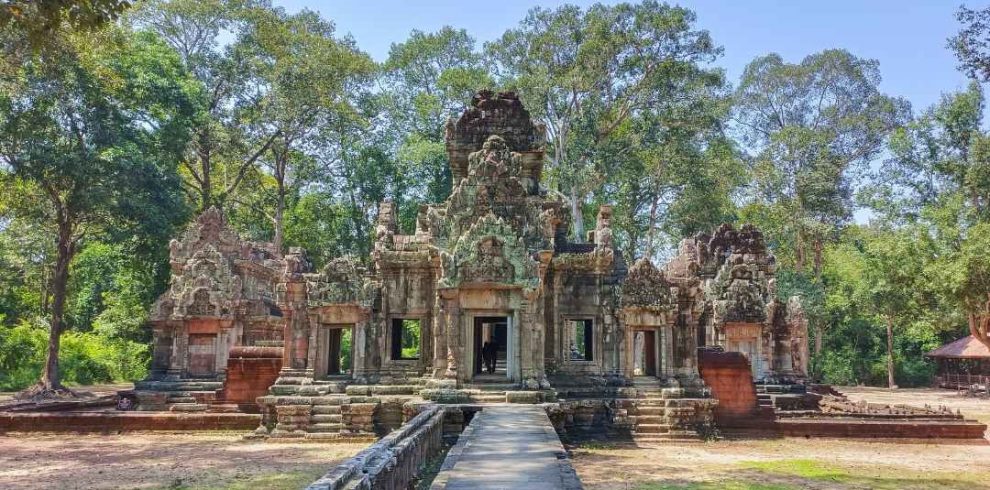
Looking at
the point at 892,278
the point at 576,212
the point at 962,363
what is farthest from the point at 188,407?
the point at 962,363

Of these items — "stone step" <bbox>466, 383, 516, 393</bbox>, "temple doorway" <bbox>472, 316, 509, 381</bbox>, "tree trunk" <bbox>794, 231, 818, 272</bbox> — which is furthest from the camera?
"tree trunk" <bbox>794, 231, 818, 272</bbox>

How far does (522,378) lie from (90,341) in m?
25.9

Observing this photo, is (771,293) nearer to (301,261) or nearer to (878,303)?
(878,303)

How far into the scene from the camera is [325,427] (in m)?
15.5

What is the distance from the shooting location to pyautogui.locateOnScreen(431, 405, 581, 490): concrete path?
23.7 feet

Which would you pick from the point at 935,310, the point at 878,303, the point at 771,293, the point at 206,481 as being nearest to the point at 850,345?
A: the point at 878,303

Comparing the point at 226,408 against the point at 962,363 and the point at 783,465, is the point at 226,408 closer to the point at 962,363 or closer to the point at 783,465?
the point at 783,465

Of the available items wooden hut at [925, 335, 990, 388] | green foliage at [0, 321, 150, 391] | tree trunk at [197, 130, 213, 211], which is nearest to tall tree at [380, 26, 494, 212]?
tree trunk at [197, 130, 213, 211]

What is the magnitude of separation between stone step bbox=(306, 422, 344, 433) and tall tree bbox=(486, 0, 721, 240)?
62.0 ft

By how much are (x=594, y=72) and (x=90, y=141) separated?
20241 millimetres

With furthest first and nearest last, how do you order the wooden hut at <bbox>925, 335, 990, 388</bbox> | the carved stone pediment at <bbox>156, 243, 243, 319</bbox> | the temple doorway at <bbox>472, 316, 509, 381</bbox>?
the wooden hut at <bbox>925, 335, 990, 388</bbox>
the carved stone pediment at <bbox>156, 243, 243, 319</bbox>
the temple doorway at <bbox>472, 316, 509, 381</bbox>

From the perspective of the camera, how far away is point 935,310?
30.8 meters

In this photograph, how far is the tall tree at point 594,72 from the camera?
3228cm

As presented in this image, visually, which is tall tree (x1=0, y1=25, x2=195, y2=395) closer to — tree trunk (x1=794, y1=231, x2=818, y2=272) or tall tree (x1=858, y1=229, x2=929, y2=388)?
tall tree (x1=858, y1=229, x2=929, y2=388)
